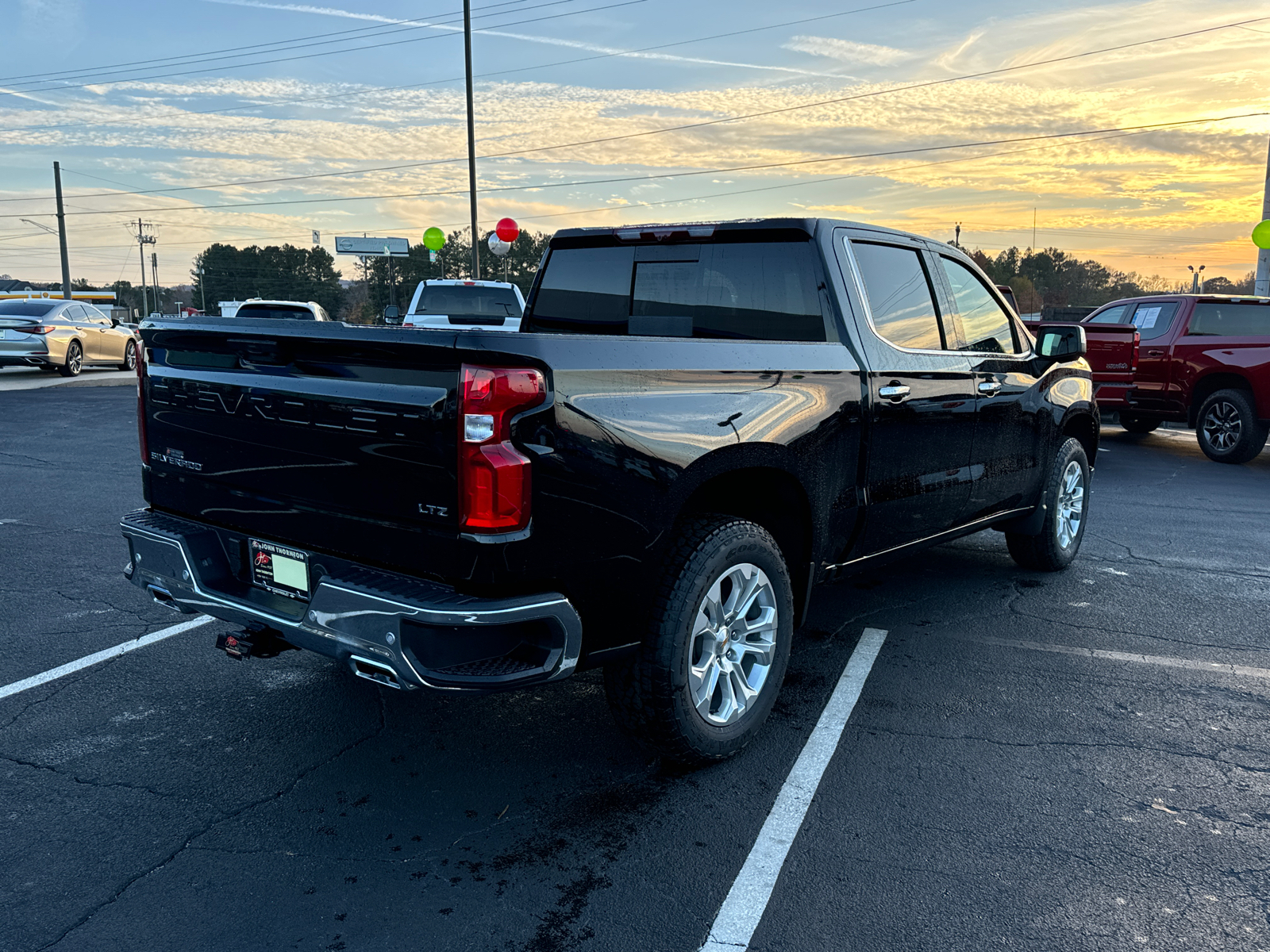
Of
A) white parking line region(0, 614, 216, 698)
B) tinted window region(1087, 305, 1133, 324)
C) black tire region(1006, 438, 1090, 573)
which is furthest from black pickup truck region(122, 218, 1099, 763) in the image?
tinted window region(1087, 305, 1133, 324)

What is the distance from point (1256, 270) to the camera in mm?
16750

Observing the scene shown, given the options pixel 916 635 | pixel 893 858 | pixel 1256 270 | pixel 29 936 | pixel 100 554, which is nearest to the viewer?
pixel 29 936

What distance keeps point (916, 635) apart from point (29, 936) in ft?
12.8

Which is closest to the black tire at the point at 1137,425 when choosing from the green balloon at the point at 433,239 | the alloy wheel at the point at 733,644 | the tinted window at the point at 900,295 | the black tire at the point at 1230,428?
the black tire at the point at 1230,428

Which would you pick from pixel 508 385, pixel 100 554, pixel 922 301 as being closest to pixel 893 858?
pixel 508 385

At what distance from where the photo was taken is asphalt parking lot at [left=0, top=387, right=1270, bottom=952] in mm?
2564

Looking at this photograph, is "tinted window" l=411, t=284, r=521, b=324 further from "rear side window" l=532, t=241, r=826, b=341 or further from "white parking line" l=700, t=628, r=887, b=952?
"white parking line" l=700, t=628, r=887, b=952

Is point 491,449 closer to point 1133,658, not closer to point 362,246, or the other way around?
point 1133,658

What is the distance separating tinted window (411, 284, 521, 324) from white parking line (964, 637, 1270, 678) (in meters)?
10.6

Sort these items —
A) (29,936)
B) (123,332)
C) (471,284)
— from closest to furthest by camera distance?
(29,936), (471,284), (123,332)

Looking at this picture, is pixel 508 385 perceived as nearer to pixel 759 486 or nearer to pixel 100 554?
pixel 759 486

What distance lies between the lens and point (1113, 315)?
13602 millimetres

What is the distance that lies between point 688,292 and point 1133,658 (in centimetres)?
279

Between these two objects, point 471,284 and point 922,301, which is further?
point 471,284
